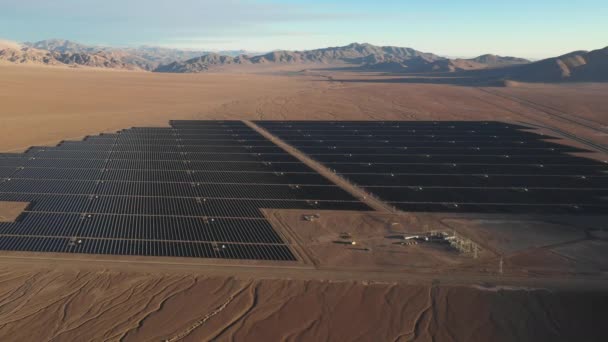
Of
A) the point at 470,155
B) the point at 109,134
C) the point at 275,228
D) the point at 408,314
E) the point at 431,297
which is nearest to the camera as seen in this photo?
the point at 408,314

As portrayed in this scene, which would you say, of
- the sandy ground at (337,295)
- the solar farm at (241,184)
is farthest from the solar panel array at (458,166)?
the sandy ground at (337,295)

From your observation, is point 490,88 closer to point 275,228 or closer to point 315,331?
point 275,228

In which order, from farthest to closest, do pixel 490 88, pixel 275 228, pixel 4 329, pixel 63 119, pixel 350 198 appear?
pixel 490 88 → pixel 63 119 → pixel 350 198 → pixel 275 228 → pixel 4 329

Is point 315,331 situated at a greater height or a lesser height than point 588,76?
lesser

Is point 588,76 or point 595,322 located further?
point 588,76

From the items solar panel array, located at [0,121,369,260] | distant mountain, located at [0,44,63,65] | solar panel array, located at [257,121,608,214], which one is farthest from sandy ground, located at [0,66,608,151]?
distant mountain, located at [0,44,63,65]

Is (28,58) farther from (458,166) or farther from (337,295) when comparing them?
(337,295)

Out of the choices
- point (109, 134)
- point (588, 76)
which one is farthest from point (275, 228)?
point (588, 76)

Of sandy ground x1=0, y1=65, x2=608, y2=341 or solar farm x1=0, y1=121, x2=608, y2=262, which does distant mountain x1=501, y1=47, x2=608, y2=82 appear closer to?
solar farm x1=0, y1=121, x2=608, y2=262
